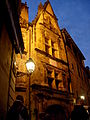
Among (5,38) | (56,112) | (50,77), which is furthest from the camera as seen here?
(50,77)

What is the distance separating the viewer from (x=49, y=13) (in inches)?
583

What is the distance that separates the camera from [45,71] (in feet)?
33.7

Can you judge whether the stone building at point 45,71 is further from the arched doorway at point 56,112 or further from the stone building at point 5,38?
the stone building at point 5,38

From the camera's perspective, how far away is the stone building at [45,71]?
870cm

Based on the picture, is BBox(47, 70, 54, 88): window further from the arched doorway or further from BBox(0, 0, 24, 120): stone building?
BBox(0, 0, 24, 120): stone building

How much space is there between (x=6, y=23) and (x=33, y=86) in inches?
206

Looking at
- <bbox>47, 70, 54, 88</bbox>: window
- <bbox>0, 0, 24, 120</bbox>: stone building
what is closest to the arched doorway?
<bbox>47, 70, 54, 88</bbox>: window

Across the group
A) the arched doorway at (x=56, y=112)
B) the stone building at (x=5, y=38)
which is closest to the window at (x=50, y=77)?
the arched doorway at (x=56, y=112)

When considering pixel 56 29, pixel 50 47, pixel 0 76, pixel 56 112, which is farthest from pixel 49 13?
pixel 0 76

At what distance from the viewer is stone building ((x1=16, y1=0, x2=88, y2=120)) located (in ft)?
28.6

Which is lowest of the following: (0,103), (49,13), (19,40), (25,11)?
(0,103)

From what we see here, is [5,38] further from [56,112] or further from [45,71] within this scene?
[56,112]

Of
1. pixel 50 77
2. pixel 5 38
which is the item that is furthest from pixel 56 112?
pixel 5 38

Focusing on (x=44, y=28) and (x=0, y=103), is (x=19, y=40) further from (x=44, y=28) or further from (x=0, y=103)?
(x=44, y=28)
